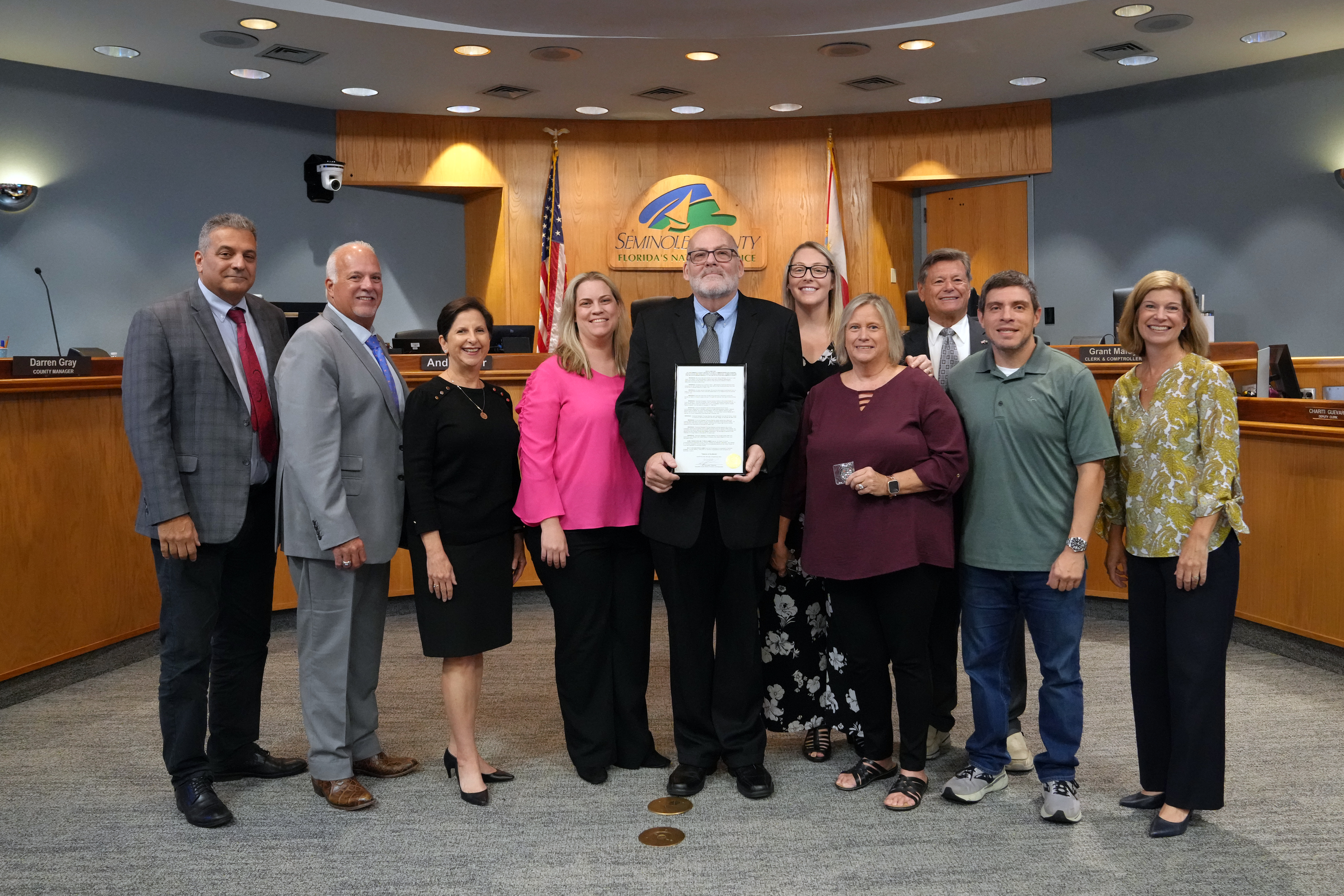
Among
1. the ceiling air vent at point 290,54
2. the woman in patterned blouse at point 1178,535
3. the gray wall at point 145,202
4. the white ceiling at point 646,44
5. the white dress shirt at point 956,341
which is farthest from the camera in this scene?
the gray wall at point 145,202

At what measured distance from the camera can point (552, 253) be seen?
9102 mm

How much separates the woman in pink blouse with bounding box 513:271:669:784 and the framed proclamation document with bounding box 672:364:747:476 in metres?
0.29

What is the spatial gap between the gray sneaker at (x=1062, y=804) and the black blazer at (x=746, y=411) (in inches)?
42.2

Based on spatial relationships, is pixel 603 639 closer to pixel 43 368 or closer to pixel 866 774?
pixel 866 774

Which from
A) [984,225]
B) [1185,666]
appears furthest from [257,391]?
[984,225]

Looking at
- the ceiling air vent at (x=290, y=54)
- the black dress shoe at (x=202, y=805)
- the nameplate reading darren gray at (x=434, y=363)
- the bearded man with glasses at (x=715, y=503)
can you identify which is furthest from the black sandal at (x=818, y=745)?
the ceiling air vent at (x=290, y=54)

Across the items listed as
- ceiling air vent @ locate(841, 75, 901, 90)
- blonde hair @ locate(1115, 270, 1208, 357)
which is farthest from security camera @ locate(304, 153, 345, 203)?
blonde hair @ locate(1115, 270, 1208, 357)

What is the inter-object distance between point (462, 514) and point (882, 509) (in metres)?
1.26

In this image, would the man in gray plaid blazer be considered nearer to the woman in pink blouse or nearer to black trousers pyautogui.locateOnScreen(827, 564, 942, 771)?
the woman in pink blouse

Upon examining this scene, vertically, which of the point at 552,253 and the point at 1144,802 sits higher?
the point at 552,253

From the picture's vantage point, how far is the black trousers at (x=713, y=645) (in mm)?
3043

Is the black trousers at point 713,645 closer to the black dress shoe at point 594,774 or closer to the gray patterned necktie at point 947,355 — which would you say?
the black dress shoe at point 594,774

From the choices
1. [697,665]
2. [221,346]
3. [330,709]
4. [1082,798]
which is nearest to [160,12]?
[221,346]

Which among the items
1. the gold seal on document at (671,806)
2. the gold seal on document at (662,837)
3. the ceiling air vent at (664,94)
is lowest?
the gold seal on document at (671,806)
